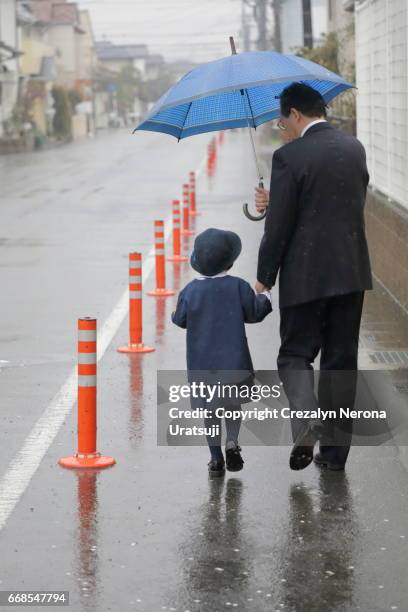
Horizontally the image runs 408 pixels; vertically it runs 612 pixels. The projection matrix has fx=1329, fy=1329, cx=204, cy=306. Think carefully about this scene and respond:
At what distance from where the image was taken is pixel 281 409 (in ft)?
27.2

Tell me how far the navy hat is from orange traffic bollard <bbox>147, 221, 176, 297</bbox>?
23.2 feet

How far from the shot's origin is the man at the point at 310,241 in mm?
6480

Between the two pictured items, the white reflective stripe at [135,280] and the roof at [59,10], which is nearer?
the white reflective stripe at [135,280]

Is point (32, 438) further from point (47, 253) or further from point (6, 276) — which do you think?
point (47, 253)

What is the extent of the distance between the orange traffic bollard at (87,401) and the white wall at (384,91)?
634cm

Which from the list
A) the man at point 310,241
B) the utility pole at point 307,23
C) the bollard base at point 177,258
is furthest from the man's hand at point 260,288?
the utility pole at point 307,23

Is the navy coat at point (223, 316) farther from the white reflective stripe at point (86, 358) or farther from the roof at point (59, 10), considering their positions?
the roof at point (59, 10)

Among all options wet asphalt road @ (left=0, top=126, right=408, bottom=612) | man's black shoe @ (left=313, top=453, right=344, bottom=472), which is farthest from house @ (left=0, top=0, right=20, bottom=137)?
man's black shoe @ (left=313, top=453, right=344, bottom=472)

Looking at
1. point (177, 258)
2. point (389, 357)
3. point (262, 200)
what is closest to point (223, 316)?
point (262, 200)

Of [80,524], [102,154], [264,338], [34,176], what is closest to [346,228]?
[80,524]

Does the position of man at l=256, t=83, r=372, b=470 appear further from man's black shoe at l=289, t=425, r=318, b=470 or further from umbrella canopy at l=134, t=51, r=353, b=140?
umbrella canopy at l=134, t=51, r=353, b=140

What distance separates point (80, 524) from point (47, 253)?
13.0 m

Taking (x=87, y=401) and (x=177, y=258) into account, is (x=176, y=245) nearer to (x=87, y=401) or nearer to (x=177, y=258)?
(x=177, y=258)

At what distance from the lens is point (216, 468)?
6867 mm
